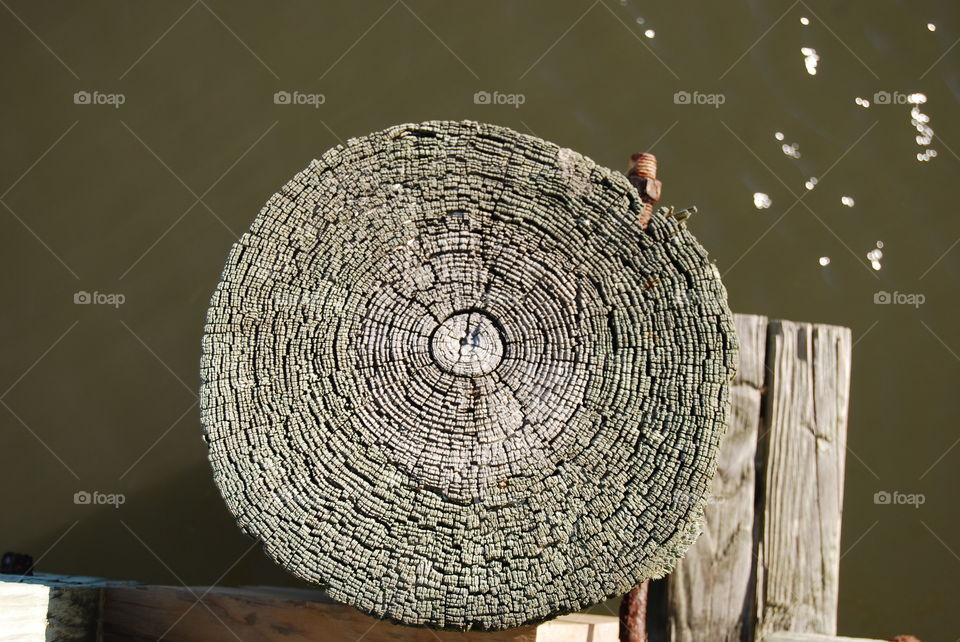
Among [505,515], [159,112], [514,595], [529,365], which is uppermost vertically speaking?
[159,112]

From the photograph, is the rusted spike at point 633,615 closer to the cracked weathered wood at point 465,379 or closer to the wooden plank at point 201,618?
the wooden plank at point 201,618

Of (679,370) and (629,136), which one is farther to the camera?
(629,136)

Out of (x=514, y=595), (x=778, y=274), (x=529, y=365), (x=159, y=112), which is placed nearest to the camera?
(x=514, y=595)

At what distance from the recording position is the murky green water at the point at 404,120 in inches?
141

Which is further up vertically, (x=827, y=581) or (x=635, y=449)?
(x=635, y=449)

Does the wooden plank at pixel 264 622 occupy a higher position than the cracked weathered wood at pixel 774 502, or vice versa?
the cracked weathered wood at pixel 774 502

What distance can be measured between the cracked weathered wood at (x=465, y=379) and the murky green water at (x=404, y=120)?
6.00ft

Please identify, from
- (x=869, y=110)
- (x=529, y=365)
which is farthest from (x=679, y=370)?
(x=869, y=110)

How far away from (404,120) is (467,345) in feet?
7.08

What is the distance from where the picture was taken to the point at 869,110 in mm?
3766

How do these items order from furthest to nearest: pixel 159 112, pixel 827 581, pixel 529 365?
pixel 159 112, pixel 827 581, pixel 529 365

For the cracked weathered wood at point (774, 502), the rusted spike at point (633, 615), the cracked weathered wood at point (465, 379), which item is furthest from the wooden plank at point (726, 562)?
the cracked weathered wood at point (465, 379)

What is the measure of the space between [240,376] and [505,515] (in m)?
0.68

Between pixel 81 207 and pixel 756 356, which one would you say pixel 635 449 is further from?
pixel 81 207
